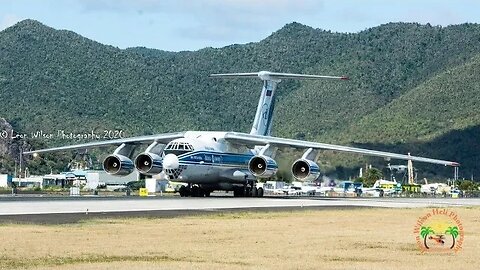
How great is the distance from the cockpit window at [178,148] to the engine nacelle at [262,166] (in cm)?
410

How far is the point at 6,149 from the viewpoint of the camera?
4970 inches

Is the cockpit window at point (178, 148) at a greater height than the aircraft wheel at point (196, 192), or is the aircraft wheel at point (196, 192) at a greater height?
the cockpit window at point (178, 148)

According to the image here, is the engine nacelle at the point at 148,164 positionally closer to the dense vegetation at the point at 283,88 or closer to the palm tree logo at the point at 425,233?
the palm tree logo at the point at 425,233

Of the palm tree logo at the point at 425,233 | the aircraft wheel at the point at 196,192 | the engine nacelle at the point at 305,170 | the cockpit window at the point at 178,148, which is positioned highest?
the cockpit window at the point at 178,148

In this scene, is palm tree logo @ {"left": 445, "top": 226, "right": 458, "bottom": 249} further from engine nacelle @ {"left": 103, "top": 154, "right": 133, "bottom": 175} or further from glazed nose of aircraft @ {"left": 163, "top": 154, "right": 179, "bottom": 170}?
engine nacelle @ {"left": 103, "top": 154, "right": 133, "bottom": 175}

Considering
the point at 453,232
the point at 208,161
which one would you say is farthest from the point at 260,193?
the point at 453,232

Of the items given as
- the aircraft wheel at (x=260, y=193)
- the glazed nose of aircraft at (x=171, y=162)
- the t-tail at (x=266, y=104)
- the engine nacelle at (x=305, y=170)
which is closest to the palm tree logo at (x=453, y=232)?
the glazed nose of aircraft at (x=171, y=162)

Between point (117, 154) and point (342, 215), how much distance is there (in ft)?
79.9

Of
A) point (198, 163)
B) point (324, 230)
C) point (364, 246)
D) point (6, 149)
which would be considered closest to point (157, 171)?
point (198, 163)

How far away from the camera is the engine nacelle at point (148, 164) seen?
56781mm

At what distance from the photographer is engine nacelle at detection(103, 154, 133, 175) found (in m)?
57.3

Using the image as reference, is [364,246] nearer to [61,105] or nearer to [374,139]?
[374,139]

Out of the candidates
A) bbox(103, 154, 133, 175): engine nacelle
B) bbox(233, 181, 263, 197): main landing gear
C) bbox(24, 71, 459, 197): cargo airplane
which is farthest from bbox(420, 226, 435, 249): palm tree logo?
bbox(233, 181, 263, 197): main landing gear

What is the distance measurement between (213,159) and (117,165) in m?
5.43
